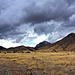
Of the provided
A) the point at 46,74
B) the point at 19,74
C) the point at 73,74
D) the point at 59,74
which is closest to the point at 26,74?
the point at 19,74

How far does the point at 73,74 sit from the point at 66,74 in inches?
35.3

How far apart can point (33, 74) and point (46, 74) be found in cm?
153

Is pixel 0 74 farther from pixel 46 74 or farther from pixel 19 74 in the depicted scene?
pixel 46 74

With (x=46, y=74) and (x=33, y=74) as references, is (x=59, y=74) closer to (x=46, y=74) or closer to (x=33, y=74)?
(x=46, y=74)

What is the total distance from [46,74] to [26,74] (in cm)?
235

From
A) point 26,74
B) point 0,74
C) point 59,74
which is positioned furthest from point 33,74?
point 0,74

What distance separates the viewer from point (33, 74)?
47.0 feet

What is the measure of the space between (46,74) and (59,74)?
59.5 inches

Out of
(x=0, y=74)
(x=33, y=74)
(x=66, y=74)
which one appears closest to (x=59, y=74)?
(x=66, y=74)

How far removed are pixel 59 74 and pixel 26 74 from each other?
3843mm

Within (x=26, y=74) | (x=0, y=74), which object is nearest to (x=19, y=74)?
(x=26, y=74)

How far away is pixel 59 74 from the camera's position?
14.2 m

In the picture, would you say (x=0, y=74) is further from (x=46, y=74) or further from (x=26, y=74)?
(x=46, y=74)

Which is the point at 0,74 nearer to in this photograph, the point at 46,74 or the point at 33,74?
the point at 33,74
